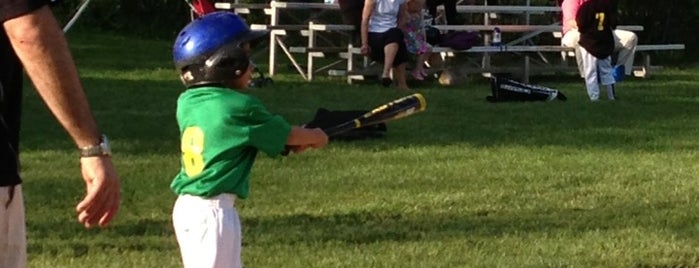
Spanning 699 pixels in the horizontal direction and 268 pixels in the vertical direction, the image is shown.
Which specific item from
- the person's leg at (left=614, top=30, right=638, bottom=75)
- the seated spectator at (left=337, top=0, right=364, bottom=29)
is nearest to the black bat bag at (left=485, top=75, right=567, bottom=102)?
the person's leg at (left=614, top=30, right=638, bottom=75)

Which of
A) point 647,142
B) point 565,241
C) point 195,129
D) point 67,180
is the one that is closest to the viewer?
point 195,129

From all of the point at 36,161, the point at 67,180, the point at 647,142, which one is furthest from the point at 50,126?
the point at 647,142

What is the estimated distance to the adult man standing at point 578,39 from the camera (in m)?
16.6

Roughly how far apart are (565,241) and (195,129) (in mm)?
2890

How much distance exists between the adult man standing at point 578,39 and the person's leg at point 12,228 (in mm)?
13101

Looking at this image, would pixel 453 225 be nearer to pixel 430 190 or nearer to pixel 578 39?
pixel 430 190

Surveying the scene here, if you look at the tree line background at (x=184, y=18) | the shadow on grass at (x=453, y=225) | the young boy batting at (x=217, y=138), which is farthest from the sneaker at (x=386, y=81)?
the young boy batting at (x=217, y=138)

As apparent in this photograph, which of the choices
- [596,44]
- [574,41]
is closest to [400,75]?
[574,41]

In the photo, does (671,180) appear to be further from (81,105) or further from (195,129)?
(81,105)

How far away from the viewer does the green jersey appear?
499cm

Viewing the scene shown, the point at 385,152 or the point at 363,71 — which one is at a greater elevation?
the point at 385,152

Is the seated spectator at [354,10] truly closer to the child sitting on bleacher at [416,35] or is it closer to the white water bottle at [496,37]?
the child sitting on bleacher at [416,35]

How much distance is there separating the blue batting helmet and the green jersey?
0.06 m

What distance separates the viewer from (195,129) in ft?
16.6
